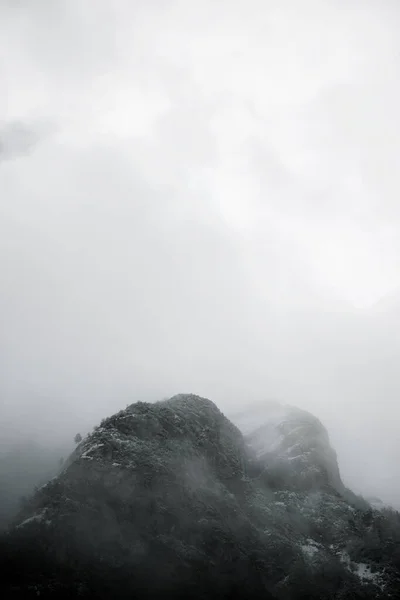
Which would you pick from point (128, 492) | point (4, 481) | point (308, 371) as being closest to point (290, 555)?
point (128, 492)

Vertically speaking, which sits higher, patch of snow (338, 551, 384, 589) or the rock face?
the rock face

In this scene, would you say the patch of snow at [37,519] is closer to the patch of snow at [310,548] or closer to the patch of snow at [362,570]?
the patch of snow at [310,548]

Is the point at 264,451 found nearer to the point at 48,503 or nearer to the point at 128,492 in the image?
the point at 128,492

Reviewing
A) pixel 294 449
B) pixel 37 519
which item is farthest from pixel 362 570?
pixel 37 519

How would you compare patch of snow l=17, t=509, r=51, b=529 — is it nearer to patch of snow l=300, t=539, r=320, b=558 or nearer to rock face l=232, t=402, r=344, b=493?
patch of snow l=300, t=539, r=320, b=558

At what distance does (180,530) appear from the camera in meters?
40.6

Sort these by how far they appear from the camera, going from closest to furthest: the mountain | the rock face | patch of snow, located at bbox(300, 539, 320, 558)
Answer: the mountain
patch of snow, located at bbox(300, 539, 320, 558)
the rock face

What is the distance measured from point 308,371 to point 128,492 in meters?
150

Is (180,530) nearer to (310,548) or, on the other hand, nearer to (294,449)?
(310,548)

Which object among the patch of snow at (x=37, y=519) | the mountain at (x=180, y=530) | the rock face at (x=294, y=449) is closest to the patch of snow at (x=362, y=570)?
the mountain at (x=180, y=530)

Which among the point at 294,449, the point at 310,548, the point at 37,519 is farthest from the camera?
the point at 294,449

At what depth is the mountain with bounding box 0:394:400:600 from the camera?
1369 inches

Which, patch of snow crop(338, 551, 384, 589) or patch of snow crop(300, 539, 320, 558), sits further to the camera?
patch of snow crop(300, 539, 320, 558)

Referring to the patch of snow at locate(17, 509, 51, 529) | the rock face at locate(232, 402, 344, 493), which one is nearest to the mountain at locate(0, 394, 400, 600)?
the patch of snow at locate(17, 509, 51, 529)
